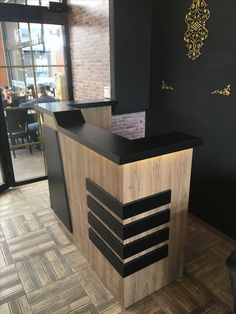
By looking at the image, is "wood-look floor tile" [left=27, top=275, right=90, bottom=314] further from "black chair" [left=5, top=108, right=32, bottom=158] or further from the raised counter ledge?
"black chair" [left=5, top=108, right=32, bottom=158]

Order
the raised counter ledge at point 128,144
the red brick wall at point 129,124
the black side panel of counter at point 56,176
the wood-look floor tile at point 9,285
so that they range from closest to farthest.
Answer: the raised counter ledge at point 128,144 < the wood-look floor tile at point 9,285 < the black side panel of counter at point 56,176 < the red brick wall at point 129,124

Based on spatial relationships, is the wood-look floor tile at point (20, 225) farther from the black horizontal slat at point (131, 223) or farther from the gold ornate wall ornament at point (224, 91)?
the gold ornate wall ornament at point (224, 91)

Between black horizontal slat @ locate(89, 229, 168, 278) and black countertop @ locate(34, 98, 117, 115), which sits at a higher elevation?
black countertop @ locate(34, 98, 117, 115)

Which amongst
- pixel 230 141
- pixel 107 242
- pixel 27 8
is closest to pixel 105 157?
pixel 107 242

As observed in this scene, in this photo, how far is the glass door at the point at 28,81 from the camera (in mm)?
3561

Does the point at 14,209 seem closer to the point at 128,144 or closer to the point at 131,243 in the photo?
the point at 131,243

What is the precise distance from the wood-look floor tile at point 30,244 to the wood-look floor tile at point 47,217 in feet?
0.56

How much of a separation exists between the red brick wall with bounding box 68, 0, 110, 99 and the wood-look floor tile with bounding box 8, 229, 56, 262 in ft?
6.67

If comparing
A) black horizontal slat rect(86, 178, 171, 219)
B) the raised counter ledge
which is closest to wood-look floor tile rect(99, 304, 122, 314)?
black horizontal slat rect(86, 178, 171, 219)

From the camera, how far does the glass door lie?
3.56 metres

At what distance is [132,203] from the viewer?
169 centimetres

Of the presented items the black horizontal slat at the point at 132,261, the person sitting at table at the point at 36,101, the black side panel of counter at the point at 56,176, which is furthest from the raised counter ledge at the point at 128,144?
the person sitting at table at the point at 36,101

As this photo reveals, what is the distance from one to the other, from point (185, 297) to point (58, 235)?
1.44m

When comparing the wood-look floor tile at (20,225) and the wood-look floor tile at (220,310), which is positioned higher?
the wood-look floor tile at (220,310)
